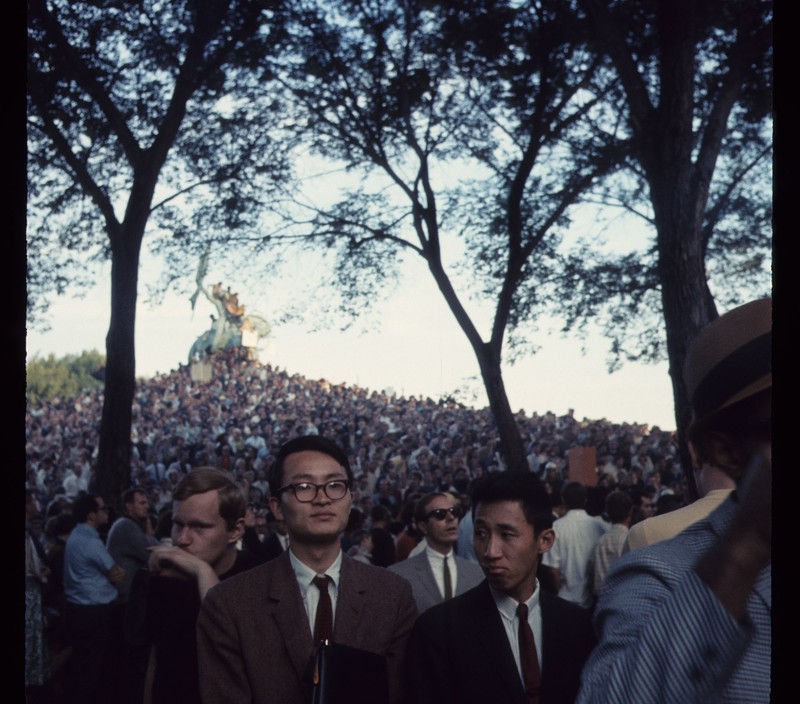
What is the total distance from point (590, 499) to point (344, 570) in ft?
21.4

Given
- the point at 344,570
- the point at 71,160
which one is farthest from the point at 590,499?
the point at 71,160

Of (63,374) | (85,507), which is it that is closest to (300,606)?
(85,507)

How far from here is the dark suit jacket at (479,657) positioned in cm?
277

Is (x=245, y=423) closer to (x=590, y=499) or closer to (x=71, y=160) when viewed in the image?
(x=71, y=160)

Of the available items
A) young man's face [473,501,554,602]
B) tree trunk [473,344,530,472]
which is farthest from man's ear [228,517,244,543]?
tree trunk [473,344,530,472]

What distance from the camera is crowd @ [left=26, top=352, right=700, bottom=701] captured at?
9.96 m

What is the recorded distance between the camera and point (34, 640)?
8102 millimetres

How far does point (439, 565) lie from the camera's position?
5.58 metres

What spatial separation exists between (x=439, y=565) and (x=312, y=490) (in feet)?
8.53

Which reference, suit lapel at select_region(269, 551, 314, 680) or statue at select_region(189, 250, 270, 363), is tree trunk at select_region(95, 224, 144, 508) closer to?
suit lapel at select_region(269, 551, 314, 680)

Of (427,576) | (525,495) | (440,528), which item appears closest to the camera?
(525,495)

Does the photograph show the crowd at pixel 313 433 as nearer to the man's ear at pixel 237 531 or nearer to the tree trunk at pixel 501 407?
the tree trunk at pixel 501 407

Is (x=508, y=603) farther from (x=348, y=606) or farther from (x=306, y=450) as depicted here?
(x=306, y=450)

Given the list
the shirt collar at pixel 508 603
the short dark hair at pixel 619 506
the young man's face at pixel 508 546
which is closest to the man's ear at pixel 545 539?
the young man's face at pixel 508 546
